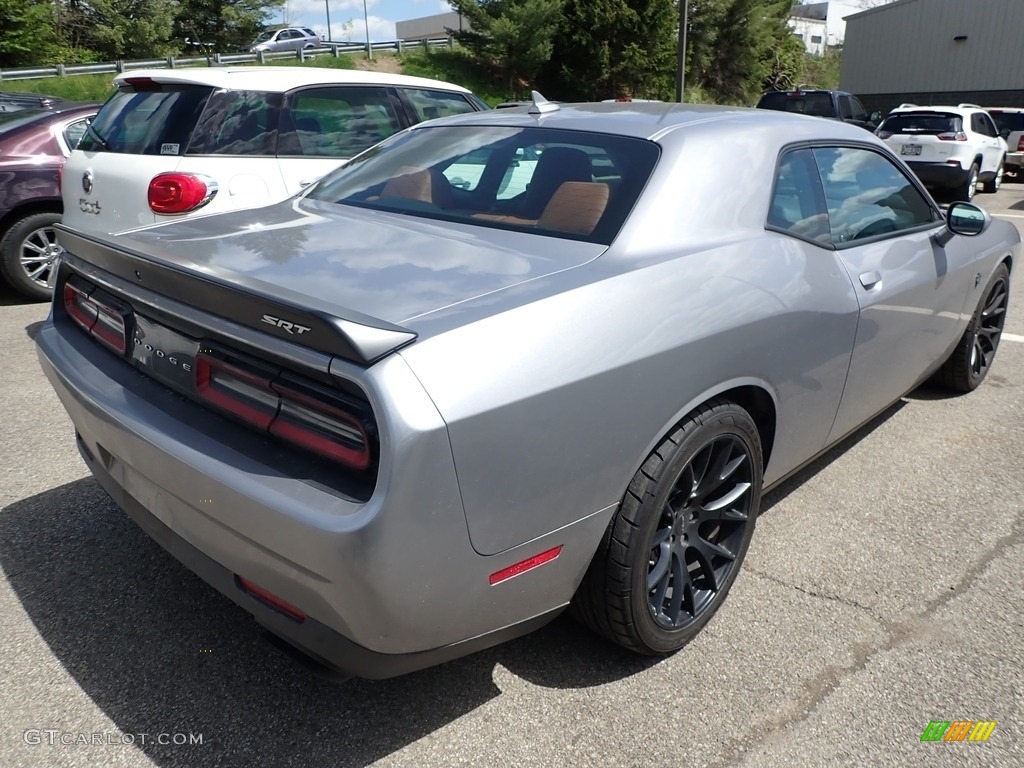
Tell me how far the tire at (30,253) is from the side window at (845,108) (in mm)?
13492

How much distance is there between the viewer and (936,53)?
32656 millimetres

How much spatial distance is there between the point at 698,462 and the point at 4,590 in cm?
226

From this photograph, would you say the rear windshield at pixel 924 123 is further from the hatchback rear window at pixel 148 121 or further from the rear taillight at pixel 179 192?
the rear taillight at pixel 179 192

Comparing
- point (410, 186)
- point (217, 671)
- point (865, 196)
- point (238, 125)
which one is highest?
point (238, 125)

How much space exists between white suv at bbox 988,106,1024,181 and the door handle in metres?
16.7

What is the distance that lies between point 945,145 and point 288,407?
1463cm

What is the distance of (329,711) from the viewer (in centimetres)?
226

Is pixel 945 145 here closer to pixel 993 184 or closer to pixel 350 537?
pixel 993 184

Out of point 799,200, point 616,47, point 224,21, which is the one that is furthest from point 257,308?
point 224,21

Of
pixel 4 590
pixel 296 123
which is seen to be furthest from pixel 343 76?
pixel 4 590

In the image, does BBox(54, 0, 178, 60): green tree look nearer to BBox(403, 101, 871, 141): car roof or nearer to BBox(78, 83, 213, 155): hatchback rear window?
BBox(78, 83, 213, 155): hatchback rear window

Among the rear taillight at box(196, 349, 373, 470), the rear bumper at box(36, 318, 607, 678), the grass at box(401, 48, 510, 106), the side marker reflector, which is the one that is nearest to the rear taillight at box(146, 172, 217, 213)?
the rear bumper at box(36, 318, 607, 678)

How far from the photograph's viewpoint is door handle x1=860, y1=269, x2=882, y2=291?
3.06 metres

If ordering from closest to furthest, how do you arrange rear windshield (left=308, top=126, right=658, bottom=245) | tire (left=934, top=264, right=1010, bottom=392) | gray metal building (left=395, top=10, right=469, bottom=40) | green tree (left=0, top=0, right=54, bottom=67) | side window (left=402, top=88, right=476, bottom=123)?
rear windshield (left=308, top=126, right=658, bottom=245) → tire (left=934, top=264, right=1010, bottom=392) → side window (left=402, top=88, right=476, bottom=123) → green tree (left=0, top=0, right=54, bottom=67) → gray metal building (left=395, top=10, right=469, bottom=40)
